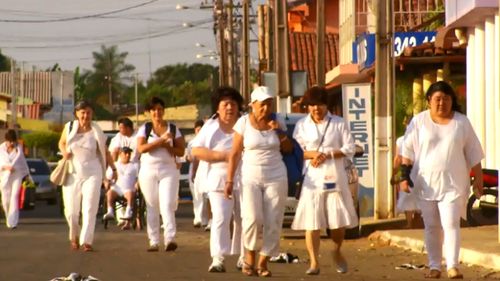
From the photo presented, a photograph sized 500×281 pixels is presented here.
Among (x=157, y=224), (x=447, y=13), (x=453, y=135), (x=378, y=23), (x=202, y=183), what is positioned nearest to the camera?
(x=453, y=135)

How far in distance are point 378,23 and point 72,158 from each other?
6.18 meters

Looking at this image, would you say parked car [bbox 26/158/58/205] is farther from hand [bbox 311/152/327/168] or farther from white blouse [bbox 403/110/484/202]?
white blouse [bbox 403/110/484/202]

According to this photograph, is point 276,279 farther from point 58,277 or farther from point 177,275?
point 58,277

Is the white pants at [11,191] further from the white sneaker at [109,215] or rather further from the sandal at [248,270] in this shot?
the sandal at [248,270]

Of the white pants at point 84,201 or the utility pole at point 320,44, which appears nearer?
the white pants at point 84,201

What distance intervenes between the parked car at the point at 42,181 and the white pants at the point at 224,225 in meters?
29.3

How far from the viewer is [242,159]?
1563cm

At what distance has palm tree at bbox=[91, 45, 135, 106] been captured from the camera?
6211 inches

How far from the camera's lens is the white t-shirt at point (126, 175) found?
85.5 feet

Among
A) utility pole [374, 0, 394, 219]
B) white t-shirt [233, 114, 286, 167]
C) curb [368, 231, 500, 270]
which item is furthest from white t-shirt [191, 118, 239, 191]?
utility pole [374, 0, 394, 219]

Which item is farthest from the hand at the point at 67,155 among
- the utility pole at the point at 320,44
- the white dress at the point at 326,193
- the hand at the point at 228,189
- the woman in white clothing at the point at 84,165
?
the utility pole at the point at 320,44

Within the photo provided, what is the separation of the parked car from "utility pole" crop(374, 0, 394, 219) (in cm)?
2176

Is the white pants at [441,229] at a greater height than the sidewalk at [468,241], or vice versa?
the white pants at [441,229]

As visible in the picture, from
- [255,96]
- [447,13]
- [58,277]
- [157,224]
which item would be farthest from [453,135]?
[447,13]
